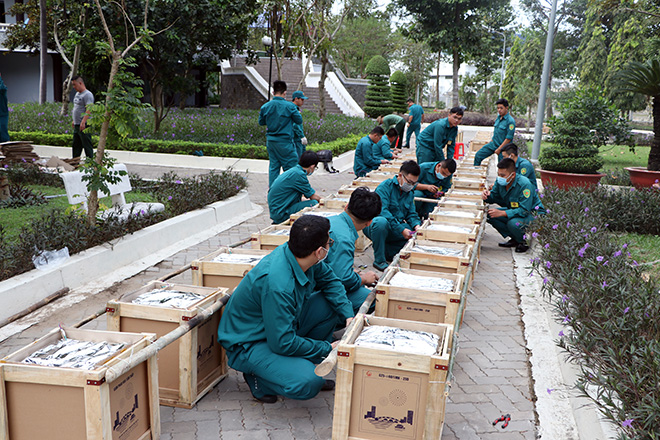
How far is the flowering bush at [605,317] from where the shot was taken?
9.57ft

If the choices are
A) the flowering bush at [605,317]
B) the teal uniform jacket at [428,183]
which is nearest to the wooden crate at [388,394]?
the flowering bush at [605,317]

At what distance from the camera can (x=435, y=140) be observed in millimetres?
9328

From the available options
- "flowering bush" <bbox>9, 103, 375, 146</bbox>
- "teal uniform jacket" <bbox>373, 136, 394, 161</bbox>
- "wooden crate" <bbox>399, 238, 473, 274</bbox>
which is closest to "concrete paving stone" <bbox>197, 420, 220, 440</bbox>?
"wooden crate" <bbox>399, 238, 473, 274</bbox>

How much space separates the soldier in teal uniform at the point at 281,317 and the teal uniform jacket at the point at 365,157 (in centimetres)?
680

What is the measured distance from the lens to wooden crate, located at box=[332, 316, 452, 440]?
285cm

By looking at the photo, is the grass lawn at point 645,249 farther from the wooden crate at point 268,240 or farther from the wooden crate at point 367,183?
the wooden crate at point 268,240

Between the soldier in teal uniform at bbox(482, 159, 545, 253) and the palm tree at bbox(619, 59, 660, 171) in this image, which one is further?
the palm tree at bbox(619, 59, 660, 171)

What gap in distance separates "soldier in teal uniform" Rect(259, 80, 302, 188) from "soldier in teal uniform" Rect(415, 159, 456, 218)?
2.04 meters

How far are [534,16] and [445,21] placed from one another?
20.1 metres

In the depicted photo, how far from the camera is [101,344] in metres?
2.95

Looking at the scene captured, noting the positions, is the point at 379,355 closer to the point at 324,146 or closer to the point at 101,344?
the point at 101,344

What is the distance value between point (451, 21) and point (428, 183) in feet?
74.7

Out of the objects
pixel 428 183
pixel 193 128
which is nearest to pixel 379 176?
pixel 428 183

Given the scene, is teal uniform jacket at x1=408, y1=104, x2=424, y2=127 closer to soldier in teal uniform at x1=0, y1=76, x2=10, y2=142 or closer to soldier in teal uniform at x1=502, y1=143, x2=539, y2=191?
soldier in teal uniform at x1=502, y1=143, x2=539, y2=191
